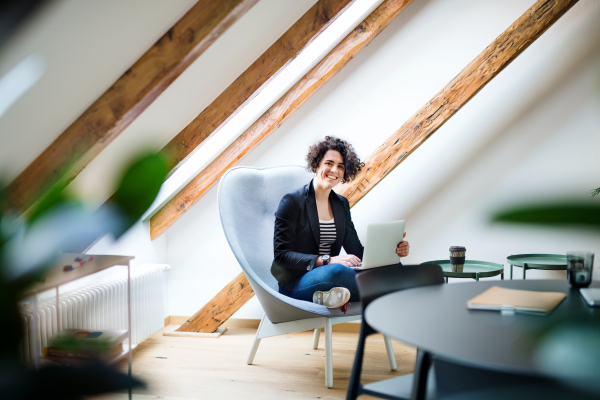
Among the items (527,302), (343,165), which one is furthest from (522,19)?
(527,302)

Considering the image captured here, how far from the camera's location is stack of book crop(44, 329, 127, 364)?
0.26m

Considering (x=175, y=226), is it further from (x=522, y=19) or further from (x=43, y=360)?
(x=43, y=360)

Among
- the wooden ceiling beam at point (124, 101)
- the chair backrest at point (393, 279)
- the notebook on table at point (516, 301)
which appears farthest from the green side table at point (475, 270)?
the wooden ceiling beam at point (124, 101)

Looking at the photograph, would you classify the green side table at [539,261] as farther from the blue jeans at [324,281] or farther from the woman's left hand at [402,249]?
the blue jeans at [324,281]

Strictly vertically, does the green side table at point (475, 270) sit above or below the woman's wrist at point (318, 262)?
below

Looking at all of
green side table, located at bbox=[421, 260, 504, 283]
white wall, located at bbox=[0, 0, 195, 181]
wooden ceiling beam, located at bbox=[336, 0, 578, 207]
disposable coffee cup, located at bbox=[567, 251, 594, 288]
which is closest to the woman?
wooden ceiling beam, located at bbox=[336, 0, 578, 207]

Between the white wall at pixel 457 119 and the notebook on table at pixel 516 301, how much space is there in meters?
1.72

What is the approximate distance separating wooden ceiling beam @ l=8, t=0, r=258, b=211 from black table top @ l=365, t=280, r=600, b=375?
0.59 m

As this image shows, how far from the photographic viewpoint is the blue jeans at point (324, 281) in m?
2.16

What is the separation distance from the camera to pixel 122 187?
0.23 metres

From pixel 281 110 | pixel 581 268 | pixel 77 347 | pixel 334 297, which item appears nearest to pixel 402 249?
pixel 334 297

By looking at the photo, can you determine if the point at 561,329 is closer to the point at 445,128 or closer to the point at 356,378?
the point at 356,378

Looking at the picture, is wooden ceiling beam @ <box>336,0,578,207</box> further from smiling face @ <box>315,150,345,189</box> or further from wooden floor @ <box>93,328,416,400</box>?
wooden floor @ <box>93,328,416,400</box>

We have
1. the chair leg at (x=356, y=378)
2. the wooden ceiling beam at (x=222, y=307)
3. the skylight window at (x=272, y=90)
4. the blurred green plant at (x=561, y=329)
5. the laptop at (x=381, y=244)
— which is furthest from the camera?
the wooden ceiling beam at (x=222, y=307)
